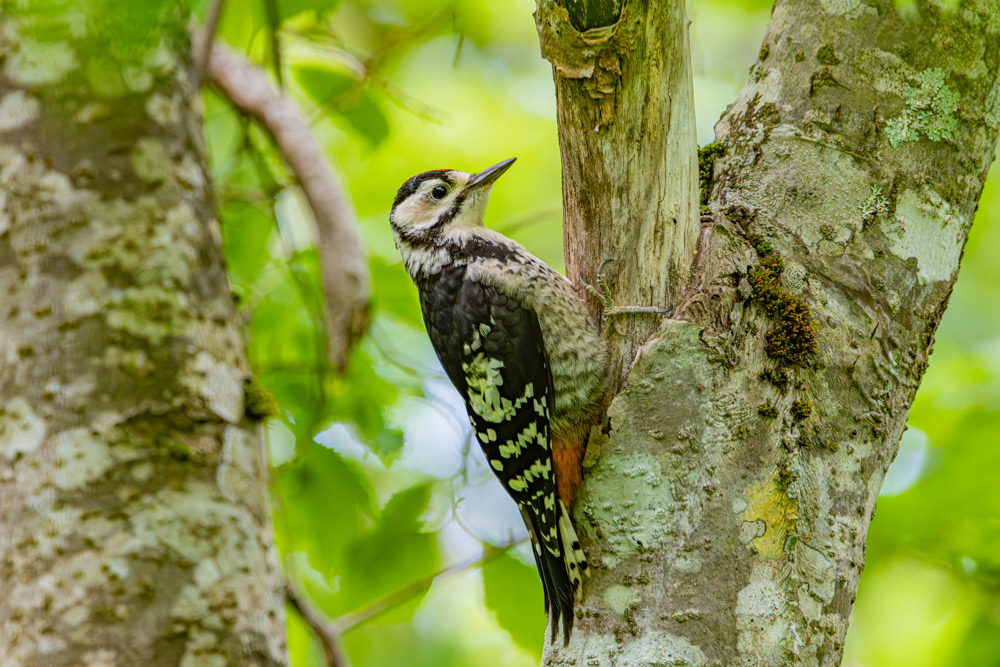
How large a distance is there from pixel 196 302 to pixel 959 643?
10.00 feet

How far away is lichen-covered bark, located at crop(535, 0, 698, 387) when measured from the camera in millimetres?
2316

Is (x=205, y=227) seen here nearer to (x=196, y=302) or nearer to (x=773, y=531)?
(x=196, y=302)

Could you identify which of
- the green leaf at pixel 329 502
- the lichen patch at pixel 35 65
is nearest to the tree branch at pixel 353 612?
the green leaf at pixel 329 502

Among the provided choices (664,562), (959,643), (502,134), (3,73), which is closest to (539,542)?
(664,562)

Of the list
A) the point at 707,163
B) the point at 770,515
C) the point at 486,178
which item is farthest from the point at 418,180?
the point at 770,515

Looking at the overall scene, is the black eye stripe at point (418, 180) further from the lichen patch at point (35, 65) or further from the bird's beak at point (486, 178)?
the lichen patch at point (35, 65)

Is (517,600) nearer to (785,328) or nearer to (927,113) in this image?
(785,328)

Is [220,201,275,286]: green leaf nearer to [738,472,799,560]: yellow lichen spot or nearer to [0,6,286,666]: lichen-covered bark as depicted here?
[0,6,286,666]: lichen-covered bark

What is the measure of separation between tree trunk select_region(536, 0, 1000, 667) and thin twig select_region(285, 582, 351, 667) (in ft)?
4.38

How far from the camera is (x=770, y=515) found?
2297mm

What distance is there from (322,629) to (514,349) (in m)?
1.30

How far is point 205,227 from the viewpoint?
288cm

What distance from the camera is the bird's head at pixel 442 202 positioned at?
12.4 feet

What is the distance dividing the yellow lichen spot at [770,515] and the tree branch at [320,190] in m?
2.05
